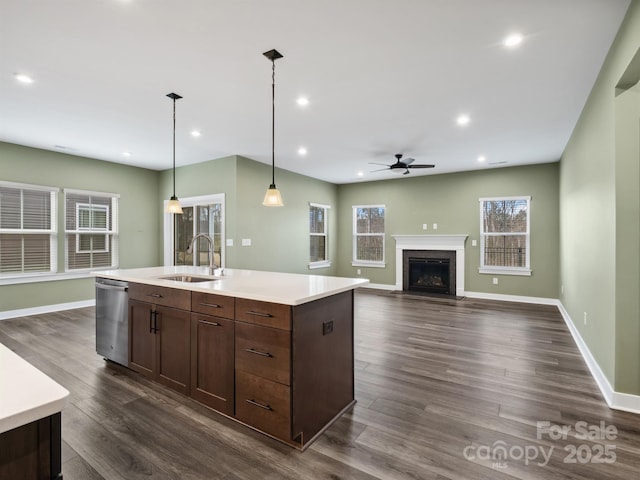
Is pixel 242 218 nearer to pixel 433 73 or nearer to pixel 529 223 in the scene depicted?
pixel 433 73

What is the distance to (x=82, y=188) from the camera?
19.5 ft

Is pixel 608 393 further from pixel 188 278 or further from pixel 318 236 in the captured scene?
pixel 318 236

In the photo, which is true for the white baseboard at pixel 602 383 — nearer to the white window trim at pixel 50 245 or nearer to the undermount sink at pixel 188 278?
the undermount sink at pixel 188 278

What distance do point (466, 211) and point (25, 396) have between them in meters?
7.69

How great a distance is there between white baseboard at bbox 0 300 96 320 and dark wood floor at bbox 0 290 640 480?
5.17 ft

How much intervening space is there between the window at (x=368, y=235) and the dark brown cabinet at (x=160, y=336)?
6.23m

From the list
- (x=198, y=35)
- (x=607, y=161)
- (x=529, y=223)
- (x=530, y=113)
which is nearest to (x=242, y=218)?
(x=198, y=35)

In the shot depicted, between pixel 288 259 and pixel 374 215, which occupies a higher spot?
pixel 374 215

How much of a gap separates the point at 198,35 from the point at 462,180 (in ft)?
20.9

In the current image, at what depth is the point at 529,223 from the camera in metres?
6.66

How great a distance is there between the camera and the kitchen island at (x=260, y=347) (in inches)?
→ 81.4

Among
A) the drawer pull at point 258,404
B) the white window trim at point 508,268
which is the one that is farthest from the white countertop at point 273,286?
the white window trim at point 508,268

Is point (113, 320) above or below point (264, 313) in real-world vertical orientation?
below

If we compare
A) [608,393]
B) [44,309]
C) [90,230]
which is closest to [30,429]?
[608,393]
